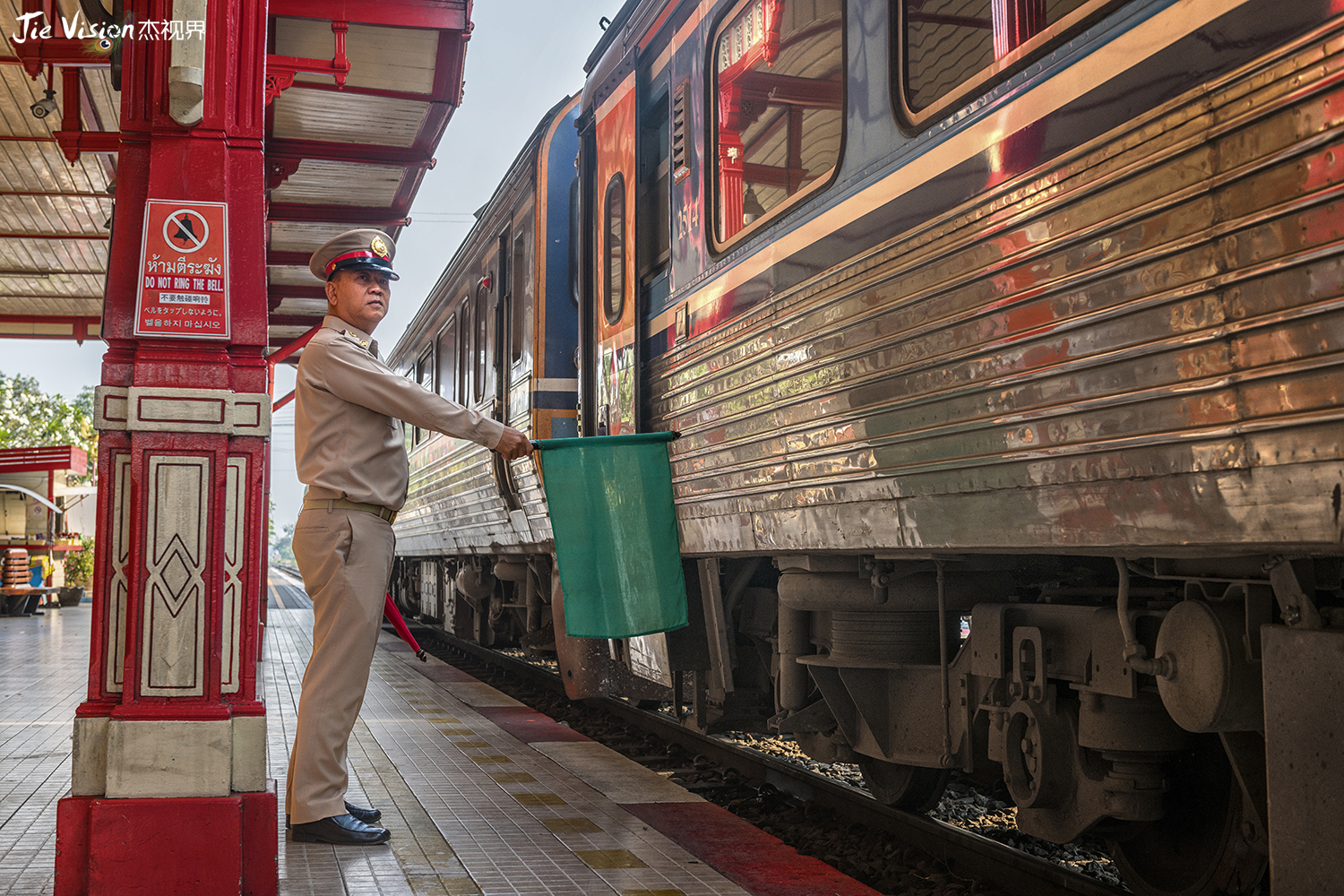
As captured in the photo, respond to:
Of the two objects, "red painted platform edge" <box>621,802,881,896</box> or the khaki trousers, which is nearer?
"red painted platform edge" <box>621,802,881,896</box>

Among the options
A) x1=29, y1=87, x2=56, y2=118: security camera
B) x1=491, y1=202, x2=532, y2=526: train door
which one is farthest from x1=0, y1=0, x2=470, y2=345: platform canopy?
x1=491, y1=202, x2=532, y2=526: train door

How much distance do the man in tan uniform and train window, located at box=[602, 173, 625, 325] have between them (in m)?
2.34

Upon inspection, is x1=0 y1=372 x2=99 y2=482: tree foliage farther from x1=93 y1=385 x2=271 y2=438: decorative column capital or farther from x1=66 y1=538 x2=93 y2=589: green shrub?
x1=93 y1=385 x2=271 y2=438: decorative column capital

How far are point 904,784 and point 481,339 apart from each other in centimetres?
693

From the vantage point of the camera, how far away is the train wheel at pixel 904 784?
191 inches

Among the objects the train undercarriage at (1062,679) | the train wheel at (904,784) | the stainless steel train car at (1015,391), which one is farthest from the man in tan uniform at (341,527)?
the train wheel at (904,784)

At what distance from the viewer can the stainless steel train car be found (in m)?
2.30

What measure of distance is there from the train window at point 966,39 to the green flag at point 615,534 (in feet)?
7.35

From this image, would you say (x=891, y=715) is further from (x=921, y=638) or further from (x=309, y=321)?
(x=309, y=321)

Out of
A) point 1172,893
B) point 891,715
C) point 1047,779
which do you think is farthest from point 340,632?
point 1172,893

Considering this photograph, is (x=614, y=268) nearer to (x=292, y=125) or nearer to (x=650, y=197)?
(x=650, y=197)

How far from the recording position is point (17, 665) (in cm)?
1155

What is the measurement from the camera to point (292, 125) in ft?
33.2

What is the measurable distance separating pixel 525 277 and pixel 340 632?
4997 millimetres
